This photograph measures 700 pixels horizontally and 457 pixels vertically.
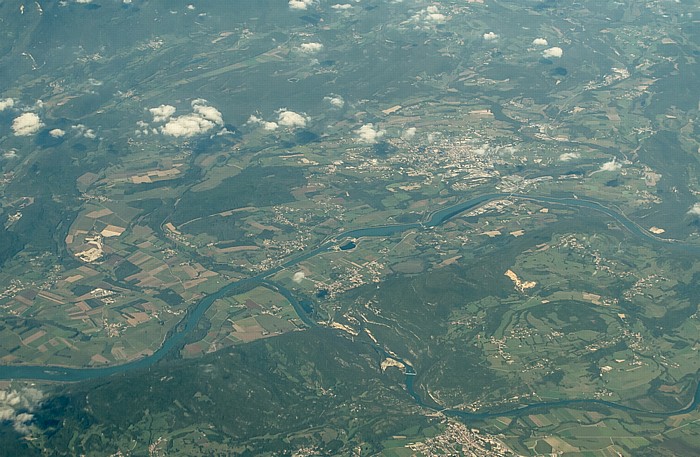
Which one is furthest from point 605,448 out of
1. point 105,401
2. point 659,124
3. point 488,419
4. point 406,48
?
point 406,48

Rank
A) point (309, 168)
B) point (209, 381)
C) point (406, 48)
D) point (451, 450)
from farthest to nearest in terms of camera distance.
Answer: point (406, 48) → point (309, 168) → point (209, 381) → point (451, 450)

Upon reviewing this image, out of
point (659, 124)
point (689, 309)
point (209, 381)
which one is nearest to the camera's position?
point (209, 381)

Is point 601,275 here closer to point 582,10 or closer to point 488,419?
point 488,419

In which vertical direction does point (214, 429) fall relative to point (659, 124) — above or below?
above

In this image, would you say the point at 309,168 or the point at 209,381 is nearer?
the point at 209,381

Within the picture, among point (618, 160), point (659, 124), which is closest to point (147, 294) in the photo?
point (618, 160)

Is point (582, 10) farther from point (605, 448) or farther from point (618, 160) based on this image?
point (605, 448)
